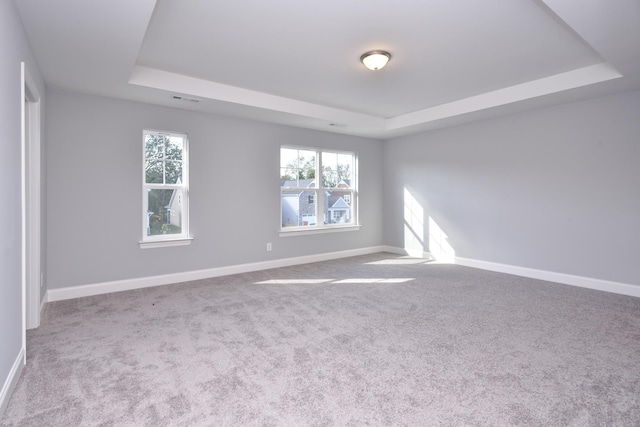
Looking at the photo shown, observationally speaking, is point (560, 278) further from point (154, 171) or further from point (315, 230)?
point (154, 171)

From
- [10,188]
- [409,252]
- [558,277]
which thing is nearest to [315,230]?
[409,252]

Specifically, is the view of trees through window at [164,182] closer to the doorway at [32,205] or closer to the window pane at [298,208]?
the doorway at [32,205]

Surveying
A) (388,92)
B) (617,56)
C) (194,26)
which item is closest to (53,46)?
(194,26)

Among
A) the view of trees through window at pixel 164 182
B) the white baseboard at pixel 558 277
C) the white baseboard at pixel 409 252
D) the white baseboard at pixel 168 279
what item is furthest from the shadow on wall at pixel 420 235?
the view of trees through window at pixel 164 182

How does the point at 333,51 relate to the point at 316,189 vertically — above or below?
above

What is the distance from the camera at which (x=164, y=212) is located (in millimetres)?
4668

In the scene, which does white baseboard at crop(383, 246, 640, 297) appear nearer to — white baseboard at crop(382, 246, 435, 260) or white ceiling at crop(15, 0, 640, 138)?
white baseboard at crop(382, 246, 435, 260)

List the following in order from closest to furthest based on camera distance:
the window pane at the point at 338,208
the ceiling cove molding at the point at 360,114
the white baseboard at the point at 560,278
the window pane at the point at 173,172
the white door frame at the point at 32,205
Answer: the white door frame at the point at 32,205
the ceiling cove molding at the point at 360,114
the white baseboard at the point at 560,278
the window pane at the point at 173,172
the window pane at the point at 338,208

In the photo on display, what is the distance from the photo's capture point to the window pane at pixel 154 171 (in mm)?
4508

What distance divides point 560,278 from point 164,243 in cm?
531

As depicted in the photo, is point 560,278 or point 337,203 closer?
point 560,278

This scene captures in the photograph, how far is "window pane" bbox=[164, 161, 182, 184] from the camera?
4654mm

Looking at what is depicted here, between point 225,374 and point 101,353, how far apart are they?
1.05 m

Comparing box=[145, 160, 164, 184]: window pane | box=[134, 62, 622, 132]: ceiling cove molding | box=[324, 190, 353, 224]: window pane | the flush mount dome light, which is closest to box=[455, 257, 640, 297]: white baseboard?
box=[324, 190, 353, 224]: window pane
